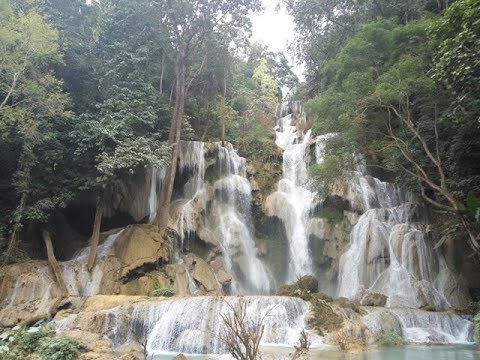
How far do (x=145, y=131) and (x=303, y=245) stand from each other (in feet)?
32.5

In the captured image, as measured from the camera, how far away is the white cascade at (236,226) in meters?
21.3

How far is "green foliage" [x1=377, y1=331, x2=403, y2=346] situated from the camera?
492 inches

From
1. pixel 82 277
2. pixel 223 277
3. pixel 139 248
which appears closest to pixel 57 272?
pixel 82 277

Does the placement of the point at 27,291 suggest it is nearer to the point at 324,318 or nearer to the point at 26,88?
the point at 26,88

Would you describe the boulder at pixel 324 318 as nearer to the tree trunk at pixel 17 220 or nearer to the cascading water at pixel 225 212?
the cascading water at pixel 225 212

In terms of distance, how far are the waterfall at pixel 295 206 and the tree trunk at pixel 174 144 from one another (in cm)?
570

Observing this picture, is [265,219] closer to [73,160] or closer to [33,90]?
[73,160]

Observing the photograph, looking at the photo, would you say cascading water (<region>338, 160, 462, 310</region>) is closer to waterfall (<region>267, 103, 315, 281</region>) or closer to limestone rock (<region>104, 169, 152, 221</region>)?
waterfall (<region>267, 103, 315, 281</region>)

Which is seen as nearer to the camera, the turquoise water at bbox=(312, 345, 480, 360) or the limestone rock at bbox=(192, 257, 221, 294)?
the turquoise water at bbox=(312, 345, 480, 360)

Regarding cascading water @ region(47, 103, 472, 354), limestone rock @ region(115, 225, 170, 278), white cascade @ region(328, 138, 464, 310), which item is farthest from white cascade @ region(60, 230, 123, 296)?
white cascade @ region(328, 138, 464, 310)

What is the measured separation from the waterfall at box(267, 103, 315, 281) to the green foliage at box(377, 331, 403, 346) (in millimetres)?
7557

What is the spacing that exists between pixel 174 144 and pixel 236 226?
212 inches

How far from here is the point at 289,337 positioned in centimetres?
1273

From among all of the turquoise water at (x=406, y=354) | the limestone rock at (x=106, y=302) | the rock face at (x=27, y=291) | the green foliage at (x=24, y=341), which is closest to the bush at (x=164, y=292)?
the limestone rock at (x=106, y=302)
